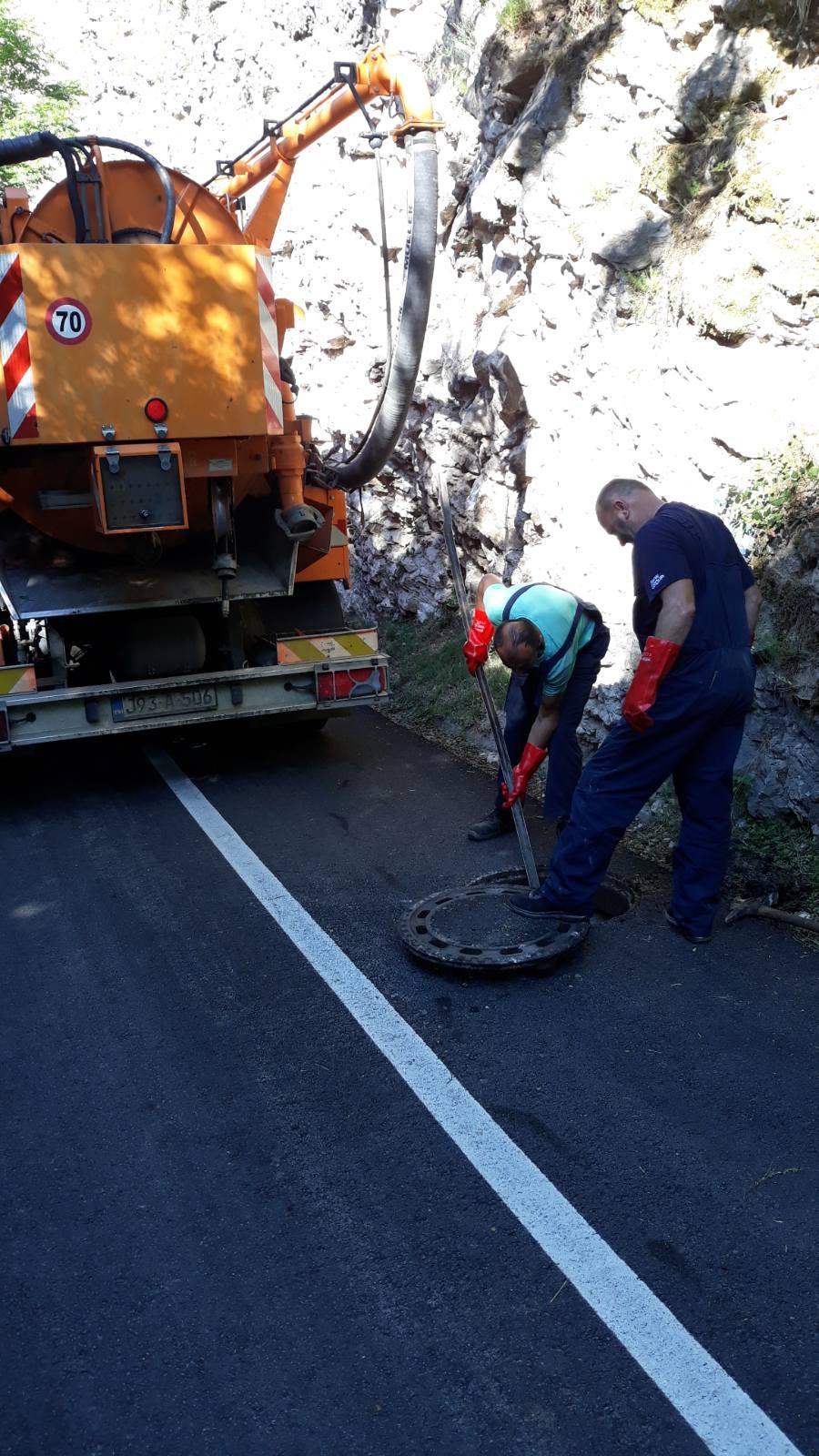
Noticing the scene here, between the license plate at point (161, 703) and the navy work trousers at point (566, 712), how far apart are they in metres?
1.97

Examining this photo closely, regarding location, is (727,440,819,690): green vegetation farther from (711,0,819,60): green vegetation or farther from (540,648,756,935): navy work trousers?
(711,0,819,60): green vegetation

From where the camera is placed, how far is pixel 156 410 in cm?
571

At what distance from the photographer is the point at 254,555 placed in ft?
23.1

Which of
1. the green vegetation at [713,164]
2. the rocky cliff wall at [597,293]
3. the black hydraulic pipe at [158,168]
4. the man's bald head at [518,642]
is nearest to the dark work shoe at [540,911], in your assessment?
the man's bald head at [518,642]

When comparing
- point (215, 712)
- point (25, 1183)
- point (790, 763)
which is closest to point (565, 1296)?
point (25, 1183)

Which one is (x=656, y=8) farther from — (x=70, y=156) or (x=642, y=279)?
(x=70, y=156)

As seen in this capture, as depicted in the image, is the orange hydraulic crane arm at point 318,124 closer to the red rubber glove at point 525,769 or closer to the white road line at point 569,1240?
the red rubber glove at point 525,769

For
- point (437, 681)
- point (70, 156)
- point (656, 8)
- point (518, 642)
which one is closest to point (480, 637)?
point (518, 642)

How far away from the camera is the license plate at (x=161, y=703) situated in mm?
6379

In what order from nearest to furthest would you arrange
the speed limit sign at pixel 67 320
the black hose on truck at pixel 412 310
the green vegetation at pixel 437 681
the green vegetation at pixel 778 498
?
the green vegetation at pixel 778 498
the speed limit sign at pixel 67 320
the black hose on truck at pixel 412 310
the green vegetation at pixel 437 681

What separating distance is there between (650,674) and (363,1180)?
1.99 meters

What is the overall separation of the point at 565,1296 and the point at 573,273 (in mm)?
6065

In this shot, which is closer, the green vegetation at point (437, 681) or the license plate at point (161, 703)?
the license plate at point (161, 703)

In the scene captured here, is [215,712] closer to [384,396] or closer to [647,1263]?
[384,396]
